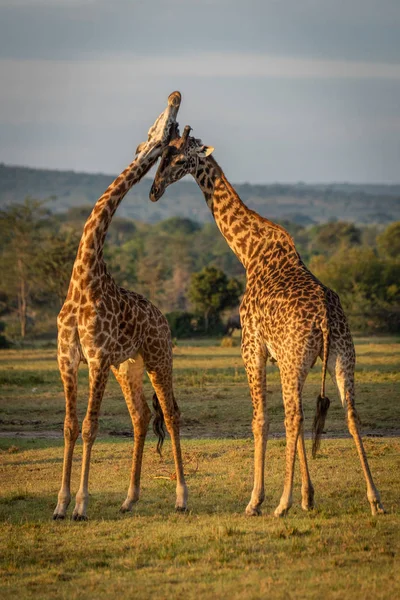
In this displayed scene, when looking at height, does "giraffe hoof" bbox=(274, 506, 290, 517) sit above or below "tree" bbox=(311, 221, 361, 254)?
below

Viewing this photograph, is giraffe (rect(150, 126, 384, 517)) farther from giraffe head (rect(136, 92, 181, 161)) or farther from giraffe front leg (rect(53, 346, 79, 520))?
giraffe front leg (rect(53, 346, 79, 520))

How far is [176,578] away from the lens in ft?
22.5

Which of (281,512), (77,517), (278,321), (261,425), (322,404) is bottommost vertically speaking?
(77,517)

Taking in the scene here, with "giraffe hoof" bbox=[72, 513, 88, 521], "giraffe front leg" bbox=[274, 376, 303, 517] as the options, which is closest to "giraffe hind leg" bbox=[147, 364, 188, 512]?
"giraffe hoof" bbox=[72, 513, 88, 521]

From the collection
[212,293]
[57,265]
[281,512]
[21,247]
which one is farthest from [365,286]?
[281,512]

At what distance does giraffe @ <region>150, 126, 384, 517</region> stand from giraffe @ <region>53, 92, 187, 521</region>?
1.29ft

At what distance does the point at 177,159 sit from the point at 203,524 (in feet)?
11.4

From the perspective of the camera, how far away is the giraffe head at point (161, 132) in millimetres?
9508

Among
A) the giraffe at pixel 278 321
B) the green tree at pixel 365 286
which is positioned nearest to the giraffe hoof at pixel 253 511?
the giraffe at pixel 278 321

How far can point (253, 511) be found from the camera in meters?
8.78

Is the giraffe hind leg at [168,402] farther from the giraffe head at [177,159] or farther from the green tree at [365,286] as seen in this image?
the green tree at [365,286]

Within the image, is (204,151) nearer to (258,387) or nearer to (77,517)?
(258,387)

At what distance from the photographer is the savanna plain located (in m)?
6.75

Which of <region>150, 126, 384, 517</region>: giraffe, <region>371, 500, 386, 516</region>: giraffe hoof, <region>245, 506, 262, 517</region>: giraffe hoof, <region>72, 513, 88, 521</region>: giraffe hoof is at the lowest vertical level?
<region>72, 513, 88, 521</region>: giraffe hoof
